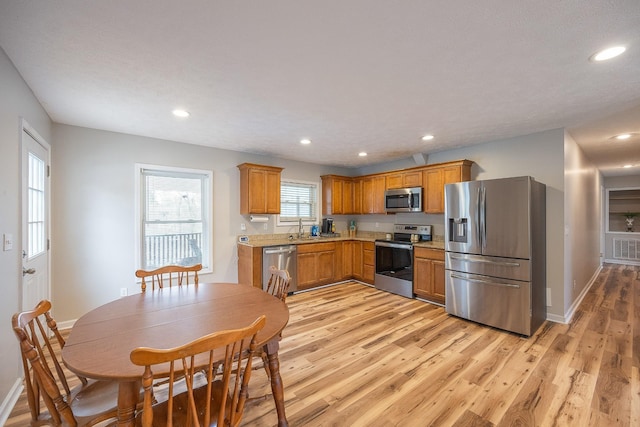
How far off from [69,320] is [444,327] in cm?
451

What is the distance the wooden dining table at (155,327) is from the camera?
1.13 meters

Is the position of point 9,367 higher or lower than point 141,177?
lower

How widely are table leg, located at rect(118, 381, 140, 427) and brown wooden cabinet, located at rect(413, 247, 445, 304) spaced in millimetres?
3792

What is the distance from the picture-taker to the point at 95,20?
1.50 metres

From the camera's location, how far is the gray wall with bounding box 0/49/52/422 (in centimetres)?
183

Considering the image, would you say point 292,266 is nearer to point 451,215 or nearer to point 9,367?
point 451,215

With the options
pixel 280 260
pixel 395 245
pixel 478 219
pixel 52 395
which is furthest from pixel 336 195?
pixel 52 395

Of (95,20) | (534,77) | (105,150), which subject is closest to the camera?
(95,20)

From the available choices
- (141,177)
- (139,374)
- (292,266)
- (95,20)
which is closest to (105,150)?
(141,177)

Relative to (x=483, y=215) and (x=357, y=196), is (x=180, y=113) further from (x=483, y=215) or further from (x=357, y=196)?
(x=357, y=196)

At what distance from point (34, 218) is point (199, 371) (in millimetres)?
2737

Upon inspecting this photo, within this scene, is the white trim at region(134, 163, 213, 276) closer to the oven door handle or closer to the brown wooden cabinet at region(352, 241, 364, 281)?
the brown wooden cabinet at region(352, 241, 364, 281)

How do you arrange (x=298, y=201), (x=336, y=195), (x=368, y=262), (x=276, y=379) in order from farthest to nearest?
(x=336, y=195) → (x=298, y=201) → (x=368, y=262) → (x=276, y=379)

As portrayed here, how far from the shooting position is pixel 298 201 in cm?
547
